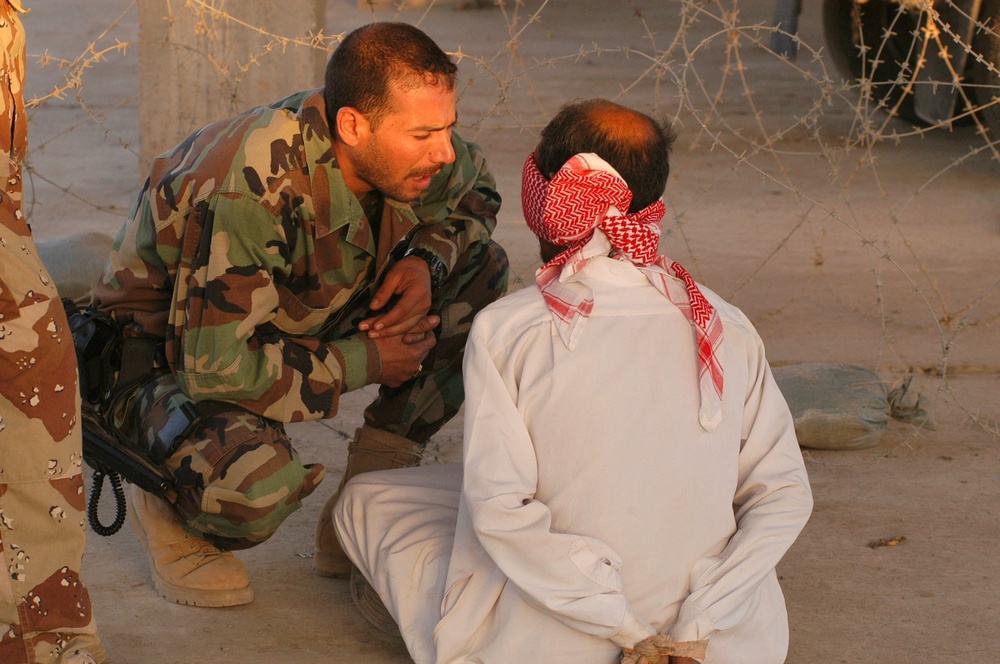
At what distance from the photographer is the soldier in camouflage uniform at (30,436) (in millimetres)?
2166

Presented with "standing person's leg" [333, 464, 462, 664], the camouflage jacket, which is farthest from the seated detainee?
the camouflage jacket

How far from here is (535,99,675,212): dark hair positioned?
213 cm

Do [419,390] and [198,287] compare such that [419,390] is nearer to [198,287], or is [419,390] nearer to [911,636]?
[198,287]

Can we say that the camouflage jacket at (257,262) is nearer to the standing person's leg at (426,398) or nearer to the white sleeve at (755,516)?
the standing person's leg at (426,398)

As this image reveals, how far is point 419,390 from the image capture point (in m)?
3.08

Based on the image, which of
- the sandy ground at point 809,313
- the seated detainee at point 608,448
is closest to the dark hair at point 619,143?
the seated detainee at point 608,448

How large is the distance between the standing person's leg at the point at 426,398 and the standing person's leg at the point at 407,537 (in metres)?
0.43

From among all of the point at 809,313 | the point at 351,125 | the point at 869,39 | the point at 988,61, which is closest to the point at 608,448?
the point at 351,125

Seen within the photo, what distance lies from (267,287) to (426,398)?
660mm

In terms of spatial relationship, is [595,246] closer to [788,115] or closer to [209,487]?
[209,487]

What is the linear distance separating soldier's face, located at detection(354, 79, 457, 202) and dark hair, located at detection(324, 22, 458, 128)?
0.02m

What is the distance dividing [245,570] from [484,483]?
0.95 m

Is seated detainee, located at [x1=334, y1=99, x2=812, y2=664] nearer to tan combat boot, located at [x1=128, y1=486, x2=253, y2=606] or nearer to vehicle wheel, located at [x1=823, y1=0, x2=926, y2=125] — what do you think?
tan combat boot, located at [x1=128, y1=486, x2=253, y2=606]

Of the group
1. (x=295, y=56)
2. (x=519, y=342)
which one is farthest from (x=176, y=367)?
(x=295, y=56)
